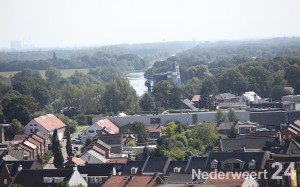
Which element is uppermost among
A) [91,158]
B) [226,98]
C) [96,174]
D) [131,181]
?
[131,181]

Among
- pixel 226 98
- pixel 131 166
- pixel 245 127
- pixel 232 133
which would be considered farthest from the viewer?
pixel 226 98

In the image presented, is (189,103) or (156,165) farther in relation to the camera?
(189,103)

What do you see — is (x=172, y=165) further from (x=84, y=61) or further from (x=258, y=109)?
(x=84, y=61)

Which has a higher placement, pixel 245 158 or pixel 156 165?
pixel 245 158

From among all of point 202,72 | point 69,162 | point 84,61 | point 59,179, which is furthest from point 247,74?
point 84,61

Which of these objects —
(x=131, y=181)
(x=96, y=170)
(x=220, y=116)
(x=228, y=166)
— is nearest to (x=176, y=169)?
(x=228, y=166)

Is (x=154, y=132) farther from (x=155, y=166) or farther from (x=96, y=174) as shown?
(x=96, y=174)
